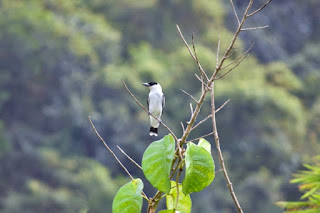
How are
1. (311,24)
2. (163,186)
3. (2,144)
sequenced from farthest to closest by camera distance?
(311,24), (2,144), (163,186)

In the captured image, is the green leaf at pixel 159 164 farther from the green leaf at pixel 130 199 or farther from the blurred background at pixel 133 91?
the blurred background at pixel 133 91

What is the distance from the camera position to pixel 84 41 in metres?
18.4

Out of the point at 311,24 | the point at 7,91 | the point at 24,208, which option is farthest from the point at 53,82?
the point at 311,24

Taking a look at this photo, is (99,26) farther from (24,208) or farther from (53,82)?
(24,208)

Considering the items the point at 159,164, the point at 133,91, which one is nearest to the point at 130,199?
the point at 159,164

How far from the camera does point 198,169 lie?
1.18 meters

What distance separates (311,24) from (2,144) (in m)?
9.74

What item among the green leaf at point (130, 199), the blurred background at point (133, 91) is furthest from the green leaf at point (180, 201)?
the blurred background at point (133, 91)

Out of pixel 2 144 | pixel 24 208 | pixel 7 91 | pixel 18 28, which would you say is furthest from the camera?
pixel 18 28

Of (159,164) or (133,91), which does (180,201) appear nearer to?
(159,164)

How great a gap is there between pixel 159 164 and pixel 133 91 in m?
15.6

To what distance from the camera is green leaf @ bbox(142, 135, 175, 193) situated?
3.84ft

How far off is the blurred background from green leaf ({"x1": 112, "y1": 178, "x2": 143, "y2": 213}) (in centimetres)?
1188

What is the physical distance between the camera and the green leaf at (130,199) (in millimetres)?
1196
